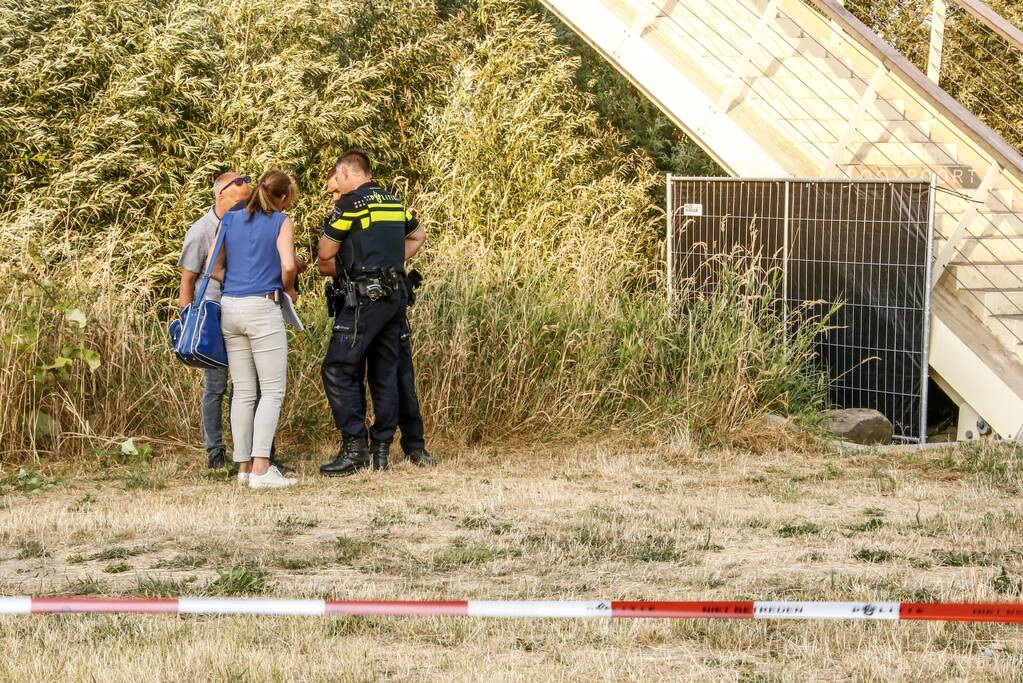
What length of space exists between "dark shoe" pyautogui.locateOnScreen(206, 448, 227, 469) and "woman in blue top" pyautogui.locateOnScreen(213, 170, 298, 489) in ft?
2.25

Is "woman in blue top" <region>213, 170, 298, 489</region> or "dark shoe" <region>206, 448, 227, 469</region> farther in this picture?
"dark shoe" <region>206, 448, 227, 469</region>

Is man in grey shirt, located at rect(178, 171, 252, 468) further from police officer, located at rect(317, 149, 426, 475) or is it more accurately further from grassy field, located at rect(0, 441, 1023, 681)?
grassy field, located at rect(0, 441, 1023, 681)

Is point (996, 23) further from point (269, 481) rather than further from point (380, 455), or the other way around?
point (269, 481)

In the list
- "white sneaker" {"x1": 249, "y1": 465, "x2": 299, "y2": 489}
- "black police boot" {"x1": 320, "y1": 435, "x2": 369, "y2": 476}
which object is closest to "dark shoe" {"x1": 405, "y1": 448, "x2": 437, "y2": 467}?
"black police boot" {"x1": 320, "y1": 435, "x2": 369, "y2": 476}

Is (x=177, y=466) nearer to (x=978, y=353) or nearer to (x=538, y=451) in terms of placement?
(x=538, y=451)

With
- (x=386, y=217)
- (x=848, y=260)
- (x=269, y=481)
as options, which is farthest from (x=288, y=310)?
(x=848, y=260)

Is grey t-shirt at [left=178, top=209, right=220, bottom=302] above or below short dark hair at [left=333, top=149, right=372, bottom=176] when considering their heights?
below

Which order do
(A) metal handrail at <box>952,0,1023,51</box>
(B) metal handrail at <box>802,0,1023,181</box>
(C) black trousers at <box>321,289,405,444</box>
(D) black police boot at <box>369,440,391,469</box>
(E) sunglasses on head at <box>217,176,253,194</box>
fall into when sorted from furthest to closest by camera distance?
(A) metal handrail at <box>952,0,1023,51</box>
(B) metal handrail at <box>802,0,1023,181</box>
(D) black police boot at <box>369,440,391,469</box>
(C) black trousers at <box>321,289,405,444</box>
(E) sunglasses on head at <box>217,176,253,194</box>

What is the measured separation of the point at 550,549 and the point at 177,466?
124 inches

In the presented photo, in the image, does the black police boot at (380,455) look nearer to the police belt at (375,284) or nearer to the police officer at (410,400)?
the police officer at (410,400)

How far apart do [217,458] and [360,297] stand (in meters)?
1.32

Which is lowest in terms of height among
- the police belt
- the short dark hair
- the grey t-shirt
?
the police belt

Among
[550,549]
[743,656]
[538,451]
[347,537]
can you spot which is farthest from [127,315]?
[743,656]

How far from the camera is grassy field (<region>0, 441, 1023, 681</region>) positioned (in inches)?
177
